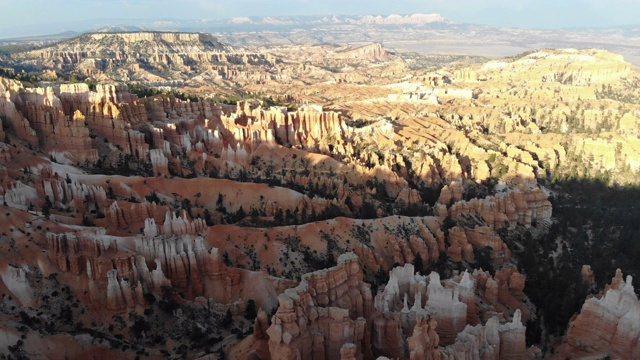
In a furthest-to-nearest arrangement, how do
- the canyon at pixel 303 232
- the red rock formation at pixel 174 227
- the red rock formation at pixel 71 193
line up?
1. the red rock formation at pixel 71 193
2. the red rock formation at pixel 174 227
3. the canyon at pixel 303 232

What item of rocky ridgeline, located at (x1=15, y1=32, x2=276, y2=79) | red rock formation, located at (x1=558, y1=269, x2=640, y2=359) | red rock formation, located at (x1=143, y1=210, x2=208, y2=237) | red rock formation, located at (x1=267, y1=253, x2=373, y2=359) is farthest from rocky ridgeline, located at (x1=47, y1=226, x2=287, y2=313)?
rocky ridgeline, located at (x1=15, y1=32, x2=276, y2=79)

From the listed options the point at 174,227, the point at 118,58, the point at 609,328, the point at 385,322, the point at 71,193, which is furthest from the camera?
the point at 118,58

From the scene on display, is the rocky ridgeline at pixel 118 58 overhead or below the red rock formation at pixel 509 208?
overhead

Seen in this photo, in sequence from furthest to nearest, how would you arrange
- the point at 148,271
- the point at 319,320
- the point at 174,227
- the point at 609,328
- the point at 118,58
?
the point at 118,58, the point at 174,227, the point at 148,271, the point at 609,328, the point at 319,320

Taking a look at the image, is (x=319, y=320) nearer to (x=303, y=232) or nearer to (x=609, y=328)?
A: (x=609, y=328)

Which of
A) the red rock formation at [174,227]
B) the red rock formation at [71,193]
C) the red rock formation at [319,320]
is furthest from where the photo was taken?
the red rock formation at [71,193]

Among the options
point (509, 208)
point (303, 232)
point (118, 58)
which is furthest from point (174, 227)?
point (118, 58)

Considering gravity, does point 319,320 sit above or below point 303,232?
above

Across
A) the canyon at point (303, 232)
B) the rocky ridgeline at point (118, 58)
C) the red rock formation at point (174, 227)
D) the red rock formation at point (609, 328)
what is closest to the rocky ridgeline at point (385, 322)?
the canyon at point (303, 232)

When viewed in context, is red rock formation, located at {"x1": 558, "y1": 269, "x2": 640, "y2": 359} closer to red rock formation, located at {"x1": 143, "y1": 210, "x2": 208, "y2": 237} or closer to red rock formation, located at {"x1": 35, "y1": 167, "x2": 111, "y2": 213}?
red rock formation, located at {"x1": 143, "y1": 210, "x2": 208, "y2": 237}

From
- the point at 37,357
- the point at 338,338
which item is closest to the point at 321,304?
the point at 338,338

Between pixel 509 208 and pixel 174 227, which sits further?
pixel 509 208

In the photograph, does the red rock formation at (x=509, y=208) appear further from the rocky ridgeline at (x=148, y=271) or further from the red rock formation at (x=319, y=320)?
the red rock formation at (x=319, y=320)
